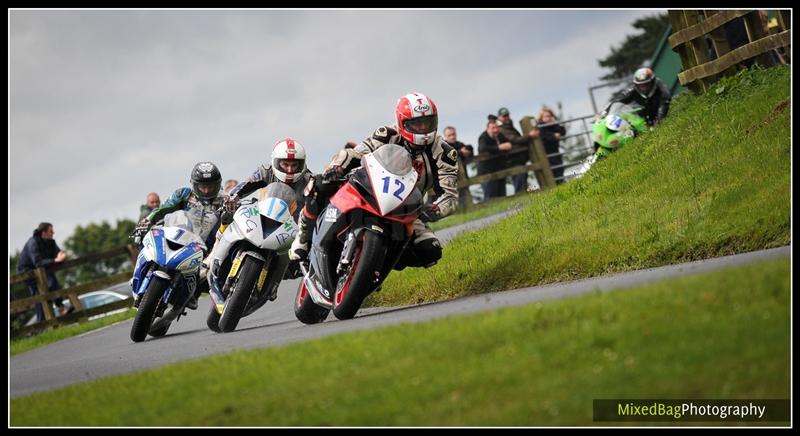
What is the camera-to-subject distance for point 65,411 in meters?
7.55

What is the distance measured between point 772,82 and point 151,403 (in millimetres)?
10046

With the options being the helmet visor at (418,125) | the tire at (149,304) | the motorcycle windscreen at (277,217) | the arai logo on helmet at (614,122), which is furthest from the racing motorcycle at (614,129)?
the tire at (149,304)

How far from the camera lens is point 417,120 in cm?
1108

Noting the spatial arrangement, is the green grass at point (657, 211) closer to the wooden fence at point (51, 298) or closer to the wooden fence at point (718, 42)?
the wooden fence at point (718, 42)

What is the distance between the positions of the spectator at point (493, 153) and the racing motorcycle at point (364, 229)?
16.0 m

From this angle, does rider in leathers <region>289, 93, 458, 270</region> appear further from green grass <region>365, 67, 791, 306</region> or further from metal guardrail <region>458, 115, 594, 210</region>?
metal guardrail <region>458, 115, 594, 210</region>

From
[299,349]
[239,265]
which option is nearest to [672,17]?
[239,265]

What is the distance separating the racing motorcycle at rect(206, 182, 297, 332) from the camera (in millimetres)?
12039

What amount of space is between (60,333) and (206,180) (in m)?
7.83

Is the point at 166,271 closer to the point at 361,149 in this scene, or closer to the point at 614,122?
the point at 361,149

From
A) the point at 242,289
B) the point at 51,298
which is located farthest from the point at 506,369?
the point at 51,298

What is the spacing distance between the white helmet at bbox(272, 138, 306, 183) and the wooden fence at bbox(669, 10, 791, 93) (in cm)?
621

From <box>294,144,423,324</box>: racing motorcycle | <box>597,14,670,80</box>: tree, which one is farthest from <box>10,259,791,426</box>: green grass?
<box>597,14,670,80</box>: tree

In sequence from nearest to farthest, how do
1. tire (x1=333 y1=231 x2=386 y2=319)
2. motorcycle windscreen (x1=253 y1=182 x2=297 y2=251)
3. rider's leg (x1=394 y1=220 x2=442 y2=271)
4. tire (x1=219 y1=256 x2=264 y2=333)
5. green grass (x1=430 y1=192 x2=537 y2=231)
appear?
tire (x1=333 y1=231 x2=386 y2=319)
rider's leg (x1=394 y1=220 x2=442 y2=271)
tire (x1=219 y1=256 x2=264 y2=333)
motorcycle windscreen (x1=253 y1=182 x2=297 y2=251)
green grass (x1=430 y1=192 x2=537 y2=231)
